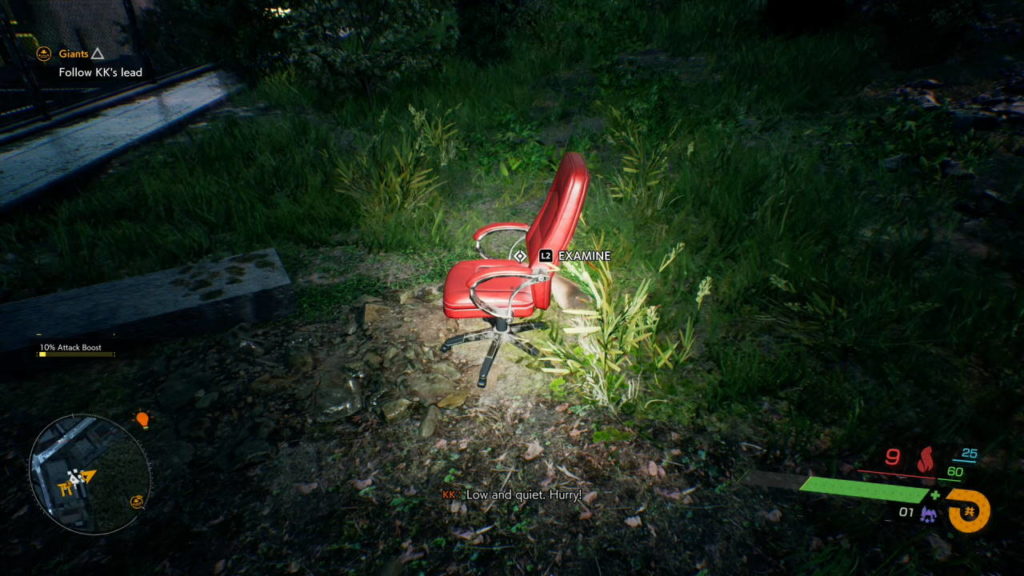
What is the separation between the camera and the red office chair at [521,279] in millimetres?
2256

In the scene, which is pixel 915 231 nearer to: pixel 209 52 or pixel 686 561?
pixel 686 561

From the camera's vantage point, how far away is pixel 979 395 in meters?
2.28

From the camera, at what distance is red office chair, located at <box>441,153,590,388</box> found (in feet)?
7.40

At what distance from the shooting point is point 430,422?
2473 millimetres

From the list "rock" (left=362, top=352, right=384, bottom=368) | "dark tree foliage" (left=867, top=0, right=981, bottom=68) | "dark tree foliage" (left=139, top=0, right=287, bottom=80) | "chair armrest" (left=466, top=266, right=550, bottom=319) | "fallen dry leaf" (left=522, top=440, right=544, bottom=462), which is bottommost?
"fallen dry leaf" (left=522, top=440, right=544, bottom=462)

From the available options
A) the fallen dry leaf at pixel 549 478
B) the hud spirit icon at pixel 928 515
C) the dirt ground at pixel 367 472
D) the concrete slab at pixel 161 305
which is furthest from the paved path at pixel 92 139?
the hud spirit icon at pixel 928 515

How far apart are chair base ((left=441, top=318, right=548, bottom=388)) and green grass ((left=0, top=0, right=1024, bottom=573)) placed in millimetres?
812

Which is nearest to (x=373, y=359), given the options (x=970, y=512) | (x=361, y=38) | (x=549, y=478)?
(x=549, y=478)

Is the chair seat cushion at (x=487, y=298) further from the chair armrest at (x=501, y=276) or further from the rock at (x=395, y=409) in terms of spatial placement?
the rock at (x=395, y=409)

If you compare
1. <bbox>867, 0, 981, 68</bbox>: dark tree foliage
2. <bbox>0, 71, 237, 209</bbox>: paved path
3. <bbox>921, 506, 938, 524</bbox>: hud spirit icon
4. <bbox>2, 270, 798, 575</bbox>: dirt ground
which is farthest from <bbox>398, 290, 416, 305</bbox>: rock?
<bbox>867, 0, 981, 68</bbox>: dark tree foliage

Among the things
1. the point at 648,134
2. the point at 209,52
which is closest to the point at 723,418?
the point at 648,134

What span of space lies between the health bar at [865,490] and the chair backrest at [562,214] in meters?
1.60

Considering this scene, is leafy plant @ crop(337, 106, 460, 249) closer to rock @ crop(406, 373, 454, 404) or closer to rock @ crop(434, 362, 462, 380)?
rock @ crop(434, 362, 462, 380)

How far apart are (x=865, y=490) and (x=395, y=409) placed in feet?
7.82
